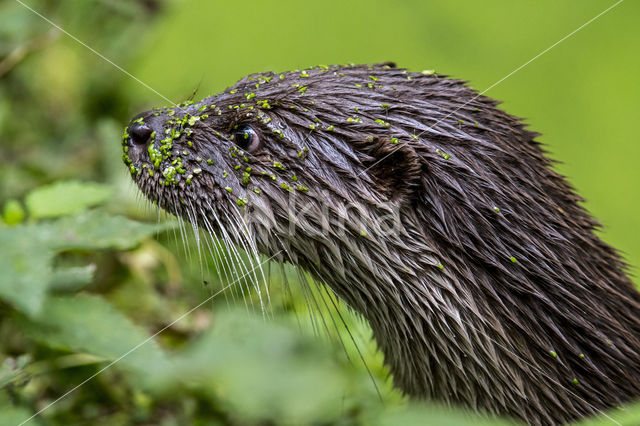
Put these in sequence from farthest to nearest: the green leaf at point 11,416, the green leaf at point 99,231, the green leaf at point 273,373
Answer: the green leaf at point 99,231, the green leaf at point 11,416, the green leaf at point 273,373

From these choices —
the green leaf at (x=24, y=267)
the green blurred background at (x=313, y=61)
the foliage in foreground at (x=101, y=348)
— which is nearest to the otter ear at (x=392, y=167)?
the foliage in foreground at (x=101, y=348)

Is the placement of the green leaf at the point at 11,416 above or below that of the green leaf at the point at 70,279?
below

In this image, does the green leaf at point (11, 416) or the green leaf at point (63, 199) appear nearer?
the green leaf at point (11, 416)

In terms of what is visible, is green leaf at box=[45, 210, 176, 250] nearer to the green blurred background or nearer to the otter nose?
the otter nose

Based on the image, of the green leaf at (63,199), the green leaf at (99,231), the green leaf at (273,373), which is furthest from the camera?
the green leaf at (63,199)

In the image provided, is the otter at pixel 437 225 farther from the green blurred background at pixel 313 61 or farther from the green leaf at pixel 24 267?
the green blurred background at pixel 313 61

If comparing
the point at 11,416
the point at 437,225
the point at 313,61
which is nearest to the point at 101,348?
the point at 11,416

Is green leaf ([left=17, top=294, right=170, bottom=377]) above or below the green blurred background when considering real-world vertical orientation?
below

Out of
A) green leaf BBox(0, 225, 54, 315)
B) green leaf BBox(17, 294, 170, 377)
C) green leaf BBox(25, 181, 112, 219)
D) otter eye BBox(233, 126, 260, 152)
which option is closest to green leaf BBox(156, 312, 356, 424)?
green leaf BBox(17, 294, 170, 377)

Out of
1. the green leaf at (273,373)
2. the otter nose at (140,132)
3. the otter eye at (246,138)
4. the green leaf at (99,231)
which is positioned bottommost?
the green leaf at (273,373)
